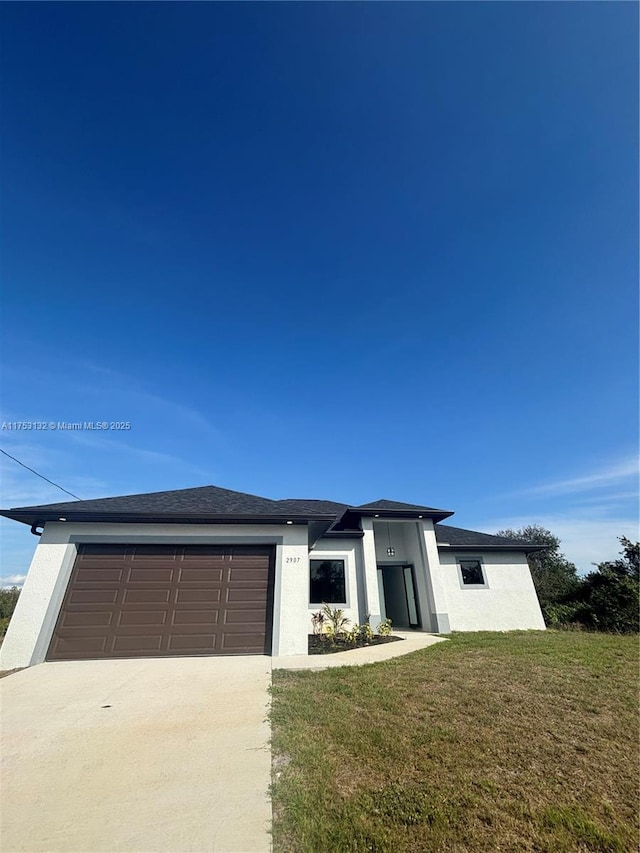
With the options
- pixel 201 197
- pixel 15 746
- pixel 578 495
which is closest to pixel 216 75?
pixel 201 197

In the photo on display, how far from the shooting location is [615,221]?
8.78 metres

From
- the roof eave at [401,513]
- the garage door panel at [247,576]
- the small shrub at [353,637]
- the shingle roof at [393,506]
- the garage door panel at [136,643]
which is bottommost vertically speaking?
the small shrub at [353,637]

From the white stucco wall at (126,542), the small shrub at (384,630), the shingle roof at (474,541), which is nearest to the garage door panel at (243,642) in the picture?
the white stucco wall at (126,542)

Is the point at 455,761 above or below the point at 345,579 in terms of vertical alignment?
below

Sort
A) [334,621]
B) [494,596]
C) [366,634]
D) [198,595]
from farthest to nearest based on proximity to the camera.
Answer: [494,596], [334,621], [366,634], [198,595]

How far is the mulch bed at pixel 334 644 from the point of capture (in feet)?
28.4

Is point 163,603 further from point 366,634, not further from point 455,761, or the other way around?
point 455,761

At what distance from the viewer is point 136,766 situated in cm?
315

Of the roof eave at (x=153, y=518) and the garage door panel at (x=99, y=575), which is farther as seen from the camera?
the roof eave at (x=153, y=518)

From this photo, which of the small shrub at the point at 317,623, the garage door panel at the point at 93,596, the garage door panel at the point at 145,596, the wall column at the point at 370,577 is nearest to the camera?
the garage door panel at the point at 93,596

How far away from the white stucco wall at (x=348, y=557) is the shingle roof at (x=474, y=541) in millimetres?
3730

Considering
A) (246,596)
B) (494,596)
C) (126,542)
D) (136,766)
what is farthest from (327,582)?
(136,766)

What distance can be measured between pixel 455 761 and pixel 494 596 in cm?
1212

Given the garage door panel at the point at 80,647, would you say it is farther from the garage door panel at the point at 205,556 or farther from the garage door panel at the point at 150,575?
the garage door panel at the point at 205,556
